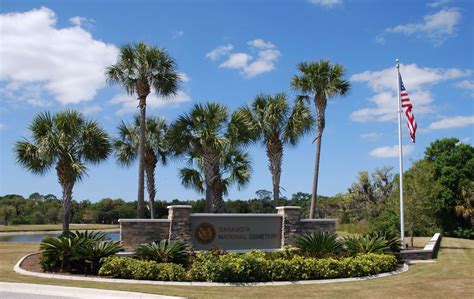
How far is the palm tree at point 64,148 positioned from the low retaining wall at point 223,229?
371cm

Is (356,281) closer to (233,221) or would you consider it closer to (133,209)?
(233,221)

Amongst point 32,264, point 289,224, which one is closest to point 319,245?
point 289,224

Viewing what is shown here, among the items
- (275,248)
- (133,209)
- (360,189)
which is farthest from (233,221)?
(360,189)

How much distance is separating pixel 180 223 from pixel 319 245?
16.8ft

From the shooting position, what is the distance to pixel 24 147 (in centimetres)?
2027

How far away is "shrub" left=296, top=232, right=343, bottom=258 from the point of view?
1567 cm

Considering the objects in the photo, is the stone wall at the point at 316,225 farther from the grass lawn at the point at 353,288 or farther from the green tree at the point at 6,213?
the green tree at the point at 6,213

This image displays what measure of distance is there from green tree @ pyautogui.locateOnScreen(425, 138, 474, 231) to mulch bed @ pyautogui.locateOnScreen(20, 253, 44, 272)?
98.2ft

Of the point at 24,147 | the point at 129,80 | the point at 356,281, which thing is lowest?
the point at 356,281

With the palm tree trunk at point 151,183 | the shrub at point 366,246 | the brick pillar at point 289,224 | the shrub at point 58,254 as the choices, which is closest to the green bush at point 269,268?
the shrub at point 366,246

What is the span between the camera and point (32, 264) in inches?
593

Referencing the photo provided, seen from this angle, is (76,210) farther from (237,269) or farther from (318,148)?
(237,269)

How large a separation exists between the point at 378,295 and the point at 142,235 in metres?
9.39

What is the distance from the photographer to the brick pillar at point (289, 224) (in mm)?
19844
